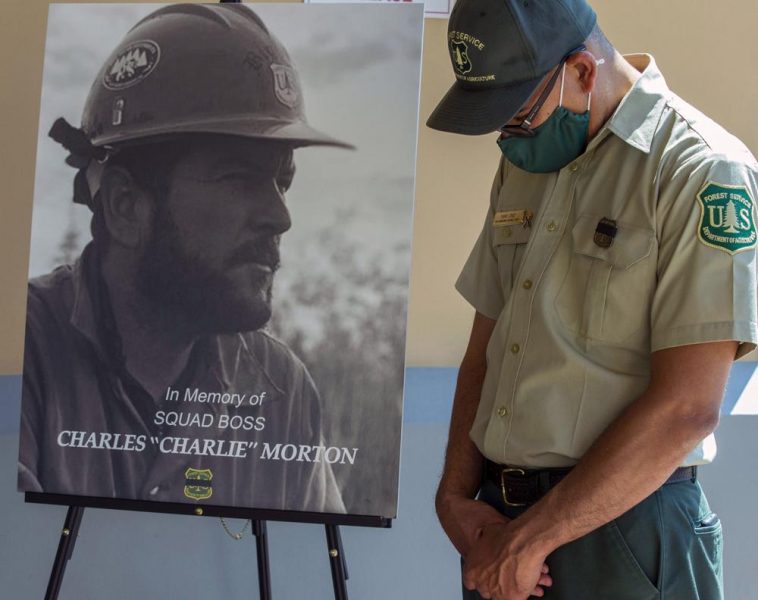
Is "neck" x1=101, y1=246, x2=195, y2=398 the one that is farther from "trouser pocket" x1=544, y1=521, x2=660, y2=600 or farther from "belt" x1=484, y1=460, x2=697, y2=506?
"trouser pocket" x1=544, y1=521, x2=660, y2=600

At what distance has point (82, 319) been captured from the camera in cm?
196

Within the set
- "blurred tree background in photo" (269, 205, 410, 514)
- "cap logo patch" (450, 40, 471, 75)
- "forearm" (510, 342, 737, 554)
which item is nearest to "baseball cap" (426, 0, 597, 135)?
"cap logo patch" (450, 40, 471, 75)

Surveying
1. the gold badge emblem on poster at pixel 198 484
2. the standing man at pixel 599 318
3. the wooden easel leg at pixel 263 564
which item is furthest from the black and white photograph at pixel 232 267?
the standing man at pixel 599 318

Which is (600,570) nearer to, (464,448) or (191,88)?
(464,448)

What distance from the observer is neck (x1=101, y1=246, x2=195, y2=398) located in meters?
1.91

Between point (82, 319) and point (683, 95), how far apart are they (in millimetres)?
1740

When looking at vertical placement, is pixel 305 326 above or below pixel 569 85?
below

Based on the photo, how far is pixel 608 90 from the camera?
1.32 meters

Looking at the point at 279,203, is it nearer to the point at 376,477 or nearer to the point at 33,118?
the point at 376,477

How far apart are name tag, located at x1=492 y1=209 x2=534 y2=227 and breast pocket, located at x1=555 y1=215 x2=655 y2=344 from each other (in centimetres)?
16

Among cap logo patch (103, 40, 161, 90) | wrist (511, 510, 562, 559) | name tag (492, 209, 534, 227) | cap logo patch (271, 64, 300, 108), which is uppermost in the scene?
cap logo patch (103, 40, 161, 90)

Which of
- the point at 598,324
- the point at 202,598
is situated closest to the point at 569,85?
the point at 598,324

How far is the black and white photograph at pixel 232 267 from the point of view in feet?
6.14

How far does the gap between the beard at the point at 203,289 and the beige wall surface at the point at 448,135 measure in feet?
2.66
